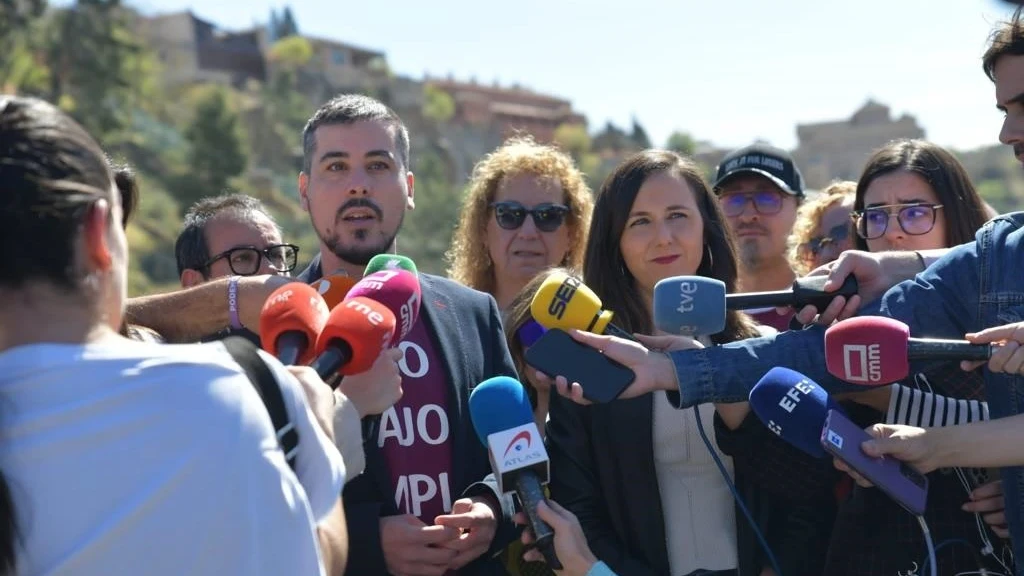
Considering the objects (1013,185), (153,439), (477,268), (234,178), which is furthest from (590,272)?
(1013,185)

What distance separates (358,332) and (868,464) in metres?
1.33

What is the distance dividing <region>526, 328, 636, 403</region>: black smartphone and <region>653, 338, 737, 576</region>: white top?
1.81ft

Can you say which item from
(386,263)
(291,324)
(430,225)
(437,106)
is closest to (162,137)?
(430,225)

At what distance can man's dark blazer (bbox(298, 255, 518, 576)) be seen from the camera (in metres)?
3.52

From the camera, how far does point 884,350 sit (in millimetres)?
2947

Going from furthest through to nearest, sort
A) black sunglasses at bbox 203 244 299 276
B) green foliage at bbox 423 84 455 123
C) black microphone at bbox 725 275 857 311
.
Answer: green foliage at bbox 423 84 455 123 < black sunglasses at bbox 203 244 299 276 < black microphone at bbox 725 275 857 311

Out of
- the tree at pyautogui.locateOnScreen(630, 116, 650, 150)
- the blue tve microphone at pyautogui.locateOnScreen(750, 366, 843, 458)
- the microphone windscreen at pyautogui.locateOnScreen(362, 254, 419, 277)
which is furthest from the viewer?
the tree at pyautogui.locateOnScreen(630, 116, 650, 150)

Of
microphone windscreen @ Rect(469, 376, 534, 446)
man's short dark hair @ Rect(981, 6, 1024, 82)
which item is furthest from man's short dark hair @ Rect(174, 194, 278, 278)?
man's short dark hair @ Rect(981, 6, 1024, 82)

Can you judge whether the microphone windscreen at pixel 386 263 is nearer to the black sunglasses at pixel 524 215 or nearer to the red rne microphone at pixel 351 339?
the red rne microphone at pixel 351 339

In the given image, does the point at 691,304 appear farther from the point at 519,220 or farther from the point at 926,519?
the point at 519,220

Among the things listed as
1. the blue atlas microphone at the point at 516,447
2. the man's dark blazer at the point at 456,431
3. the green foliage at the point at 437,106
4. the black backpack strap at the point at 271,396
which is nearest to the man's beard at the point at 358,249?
the man's dark blazer at the point at 456,431

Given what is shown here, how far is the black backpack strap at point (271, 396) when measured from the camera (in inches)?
87.0

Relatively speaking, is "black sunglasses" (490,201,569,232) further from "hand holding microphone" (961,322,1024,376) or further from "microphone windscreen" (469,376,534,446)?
"hand holding microphone" (961,322,1024,376)

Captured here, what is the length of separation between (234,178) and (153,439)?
4832cm
